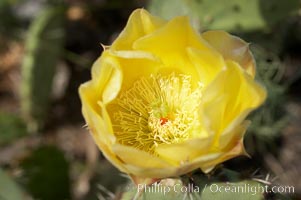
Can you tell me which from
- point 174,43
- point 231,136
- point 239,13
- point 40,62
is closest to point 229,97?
point 231,136

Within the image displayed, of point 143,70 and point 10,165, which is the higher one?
point 143,70

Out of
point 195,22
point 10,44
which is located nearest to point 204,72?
point 195,22

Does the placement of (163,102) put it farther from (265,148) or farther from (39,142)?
(39,142)

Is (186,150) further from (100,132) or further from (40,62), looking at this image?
(40,62)

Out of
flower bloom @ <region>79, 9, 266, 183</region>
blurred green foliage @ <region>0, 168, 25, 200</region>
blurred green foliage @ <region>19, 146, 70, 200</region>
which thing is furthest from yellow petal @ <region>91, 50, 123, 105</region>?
blurred green foliage @ <region>19, 146, 70, 200</region>

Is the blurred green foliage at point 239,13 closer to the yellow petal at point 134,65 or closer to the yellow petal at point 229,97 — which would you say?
the yellow petal at point 134,65

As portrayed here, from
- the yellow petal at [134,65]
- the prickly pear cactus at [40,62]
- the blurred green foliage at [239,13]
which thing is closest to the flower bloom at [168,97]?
the yellow petal at [134,65]
